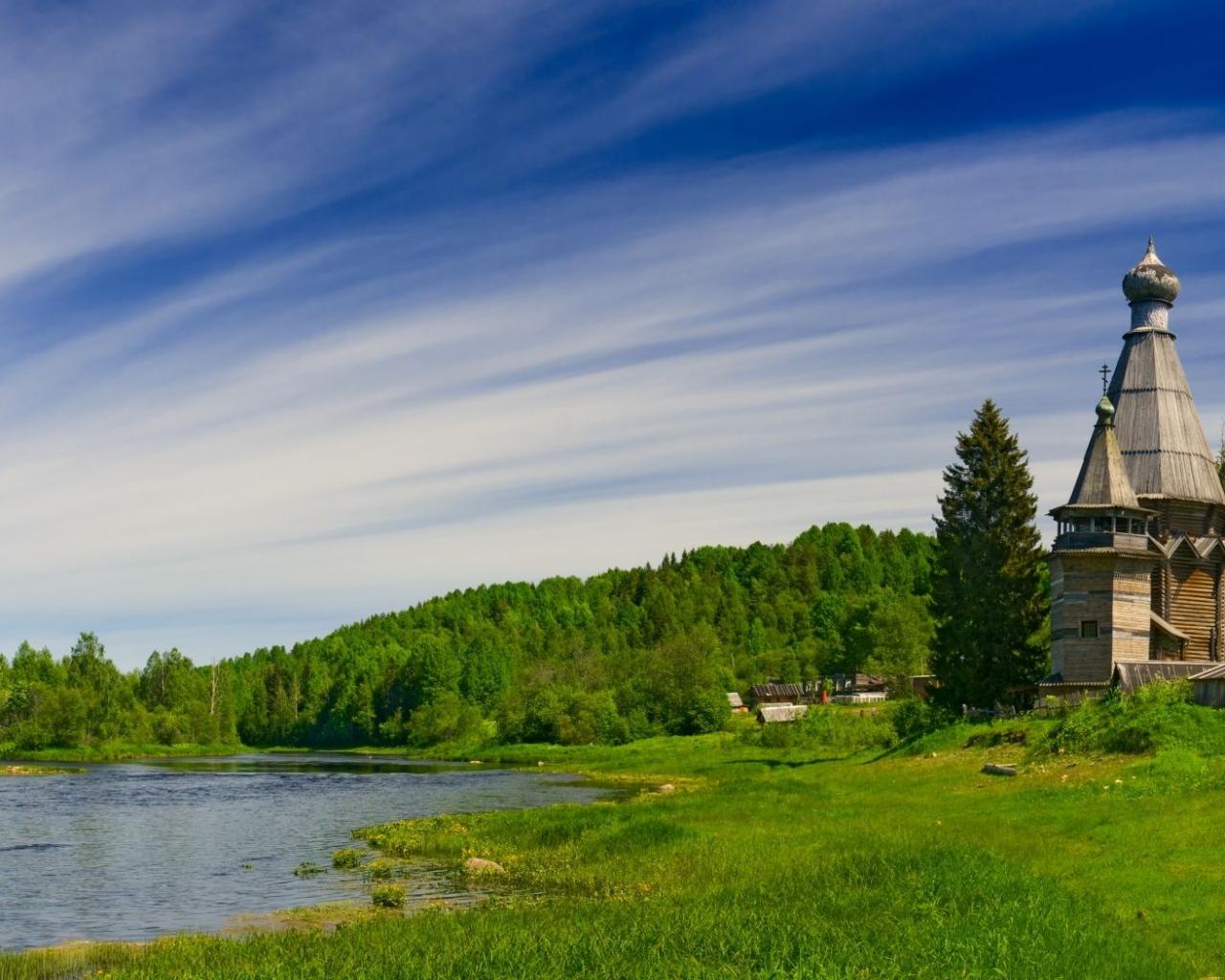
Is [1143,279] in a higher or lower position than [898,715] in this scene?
higher

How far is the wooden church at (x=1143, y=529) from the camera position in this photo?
2534 inches

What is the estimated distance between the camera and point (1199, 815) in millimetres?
32031

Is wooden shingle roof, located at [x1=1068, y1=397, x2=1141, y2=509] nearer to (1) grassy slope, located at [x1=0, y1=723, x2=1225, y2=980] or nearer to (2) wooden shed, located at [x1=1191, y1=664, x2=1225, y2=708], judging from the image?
(2) wooden shed, located at [x1=1191, y1=664, x2=1225, y2=708]

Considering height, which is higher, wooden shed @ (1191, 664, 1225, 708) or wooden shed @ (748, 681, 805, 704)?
wooden shed @ (1191, 664, 1225, 708)

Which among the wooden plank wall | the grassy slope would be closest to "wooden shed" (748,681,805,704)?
the wooden plank wall

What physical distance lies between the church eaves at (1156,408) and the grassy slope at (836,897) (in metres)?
28.0

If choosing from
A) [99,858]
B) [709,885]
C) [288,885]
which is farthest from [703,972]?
[99,858]

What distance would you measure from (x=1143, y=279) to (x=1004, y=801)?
41.5 m

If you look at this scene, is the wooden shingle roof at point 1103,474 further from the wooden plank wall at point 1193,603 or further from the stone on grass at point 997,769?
the stone on grass at point 997,769

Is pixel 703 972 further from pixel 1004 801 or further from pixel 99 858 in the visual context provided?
pixel 99 858

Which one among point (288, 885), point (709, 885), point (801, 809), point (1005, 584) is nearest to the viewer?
point (709, 885)

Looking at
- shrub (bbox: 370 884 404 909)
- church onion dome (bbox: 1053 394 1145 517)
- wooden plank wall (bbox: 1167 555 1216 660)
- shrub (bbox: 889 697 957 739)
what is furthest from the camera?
wooden plank wall (bbox: 1167 555 1216 660)

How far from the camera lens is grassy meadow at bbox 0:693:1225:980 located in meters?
21.5

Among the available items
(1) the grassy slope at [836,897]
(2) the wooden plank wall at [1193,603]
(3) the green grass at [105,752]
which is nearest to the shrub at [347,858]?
(1) the grassy slope at [836,897]
